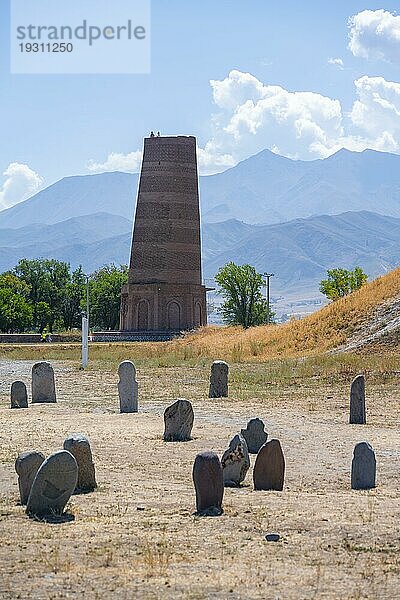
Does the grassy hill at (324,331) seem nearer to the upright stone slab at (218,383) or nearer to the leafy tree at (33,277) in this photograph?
the upright stone slab at (218,383)

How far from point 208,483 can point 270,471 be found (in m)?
1.95

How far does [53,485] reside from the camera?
1218 cm

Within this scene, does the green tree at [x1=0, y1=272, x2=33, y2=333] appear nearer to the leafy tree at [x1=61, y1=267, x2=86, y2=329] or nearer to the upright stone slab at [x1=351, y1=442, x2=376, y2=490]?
the leafy tree at [x1=61, y1=267, x2=86, y2=329]

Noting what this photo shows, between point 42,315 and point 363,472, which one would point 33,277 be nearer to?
point 42,315

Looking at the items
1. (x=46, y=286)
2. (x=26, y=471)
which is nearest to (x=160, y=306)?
(x=46, y=286)

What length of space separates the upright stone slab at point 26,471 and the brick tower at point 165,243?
71.0 meters

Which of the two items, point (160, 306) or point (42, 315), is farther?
point (42, 315)

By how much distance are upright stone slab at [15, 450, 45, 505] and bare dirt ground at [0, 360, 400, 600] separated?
18 cm

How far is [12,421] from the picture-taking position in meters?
22.8

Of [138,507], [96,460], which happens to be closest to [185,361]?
[96,460]

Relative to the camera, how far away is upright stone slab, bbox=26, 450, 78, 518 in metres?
12.1

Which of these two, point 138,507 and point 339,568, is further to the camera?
point 138,507

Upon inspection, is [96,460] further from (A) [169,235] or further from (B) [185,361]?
(A) [169,235]

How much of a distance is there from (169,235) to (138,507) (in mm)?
72334
